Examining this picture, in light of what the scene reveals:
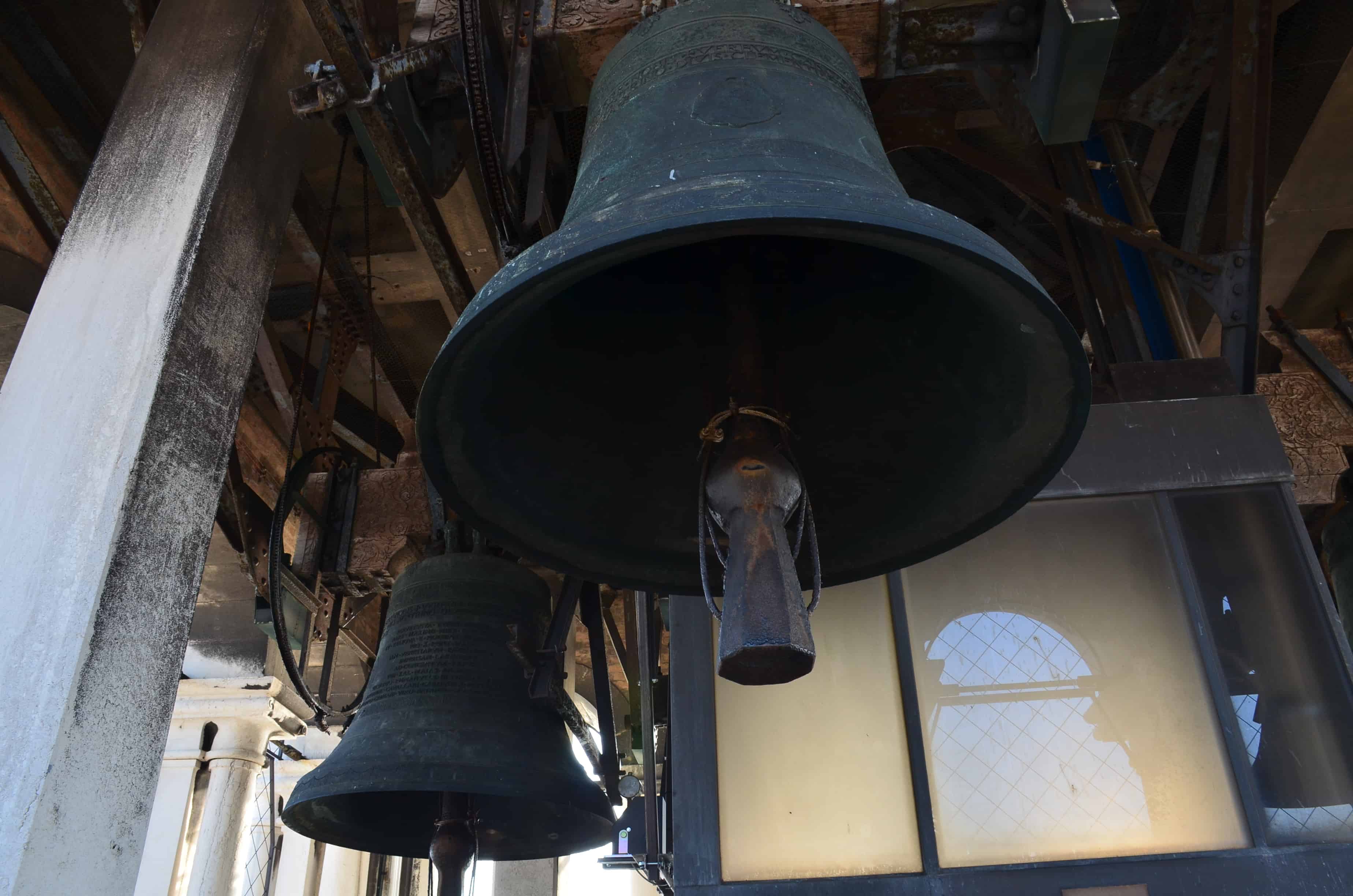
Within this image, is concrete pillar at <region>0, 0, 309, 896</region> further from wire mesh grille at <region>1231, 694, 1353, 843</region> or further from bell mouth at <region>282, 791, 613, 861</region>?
wire mesh grille at <region>1231, 694, 1353, 843</region>

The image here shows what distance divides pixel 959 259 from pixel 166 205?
2308 mm

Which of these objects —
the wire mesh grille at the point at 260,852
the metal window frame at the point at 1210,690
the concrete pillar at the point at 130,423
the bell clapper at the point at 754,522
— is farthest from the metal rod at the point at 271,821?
the bell clapper at the point at 754,522

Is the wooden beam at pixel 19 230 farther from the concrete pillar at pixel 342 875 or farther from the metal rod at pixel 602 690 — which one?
the concrete pillar at pixel 342 875

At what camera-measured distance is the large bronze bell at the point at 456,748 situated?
2.98m

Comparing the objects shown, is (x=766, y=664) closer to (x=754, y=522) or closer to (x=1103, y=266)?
(x=754, y=522)

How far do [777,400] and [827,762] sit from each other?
1.22m

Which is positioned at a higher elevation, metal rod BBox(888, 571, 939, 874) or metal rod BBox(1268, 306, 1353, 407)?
metal rod BBox(1268, 306, 1353, 407)

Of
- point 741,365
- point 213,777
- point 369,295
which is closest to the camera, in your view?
point 741,365

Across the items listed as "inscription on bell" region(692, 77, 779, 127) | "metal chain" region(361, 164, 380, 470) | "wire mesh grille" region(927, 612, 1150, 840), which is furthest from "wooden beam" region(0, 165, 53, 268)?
"wire mesh grille" region(927, 612, 1150, 840)

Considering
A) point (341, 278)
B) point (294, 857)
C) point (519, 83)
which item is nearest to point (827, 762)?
point (519, 83)

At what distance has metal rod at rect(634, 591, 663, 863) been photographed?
3.31 metres

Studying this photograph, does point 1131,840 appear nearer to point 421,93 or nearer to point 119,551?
point 119,551

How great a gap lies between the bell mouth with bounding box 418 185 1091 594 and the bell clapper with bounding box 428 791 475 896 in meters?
1.53

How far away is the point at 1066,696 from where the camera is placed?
111 inches
